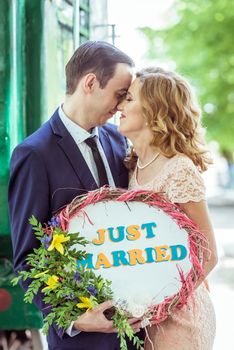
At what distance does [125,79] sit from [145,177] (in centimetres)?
31

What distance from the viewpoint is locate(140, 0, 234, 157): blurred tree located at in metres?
8.89

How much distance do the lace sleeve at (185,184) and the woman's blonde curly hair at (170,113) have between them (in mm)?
59

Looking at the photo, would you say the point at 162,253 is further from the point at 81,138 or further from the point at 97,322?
the point at 81,138

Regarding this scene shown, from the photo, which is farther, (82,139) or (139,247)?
(82,139)

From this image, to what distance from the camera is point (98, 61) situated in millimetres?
1998

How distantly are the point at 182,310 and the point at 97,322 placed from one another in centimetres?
31

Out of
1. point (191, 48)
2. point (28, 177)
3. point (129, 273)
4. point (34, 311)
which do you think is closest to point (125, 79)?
point (28, 177)

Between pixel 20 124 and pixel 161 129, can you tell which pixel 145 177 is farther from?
pixel 20 124

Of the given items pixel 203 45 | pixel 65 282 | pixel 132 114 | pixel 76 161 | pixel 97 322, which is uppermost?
pixel 132 114

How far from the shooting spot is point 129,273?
1.77 meters

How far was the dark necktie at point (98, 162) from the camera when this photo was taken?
6.66 ft

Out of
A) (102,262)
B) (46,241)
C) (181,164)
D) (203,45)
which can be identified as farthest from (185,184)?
(203,45)

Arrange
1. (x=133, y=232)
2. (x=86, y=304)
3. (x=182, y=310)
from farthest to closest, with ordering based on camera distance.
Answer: (x=182, y=310)
(x=133, y=232)
(x=86, y=304)

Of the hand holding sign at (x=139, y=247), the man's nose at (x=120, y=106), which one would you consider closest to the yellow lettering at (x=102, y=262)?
the hand holding sign at (x=139, y=247)
